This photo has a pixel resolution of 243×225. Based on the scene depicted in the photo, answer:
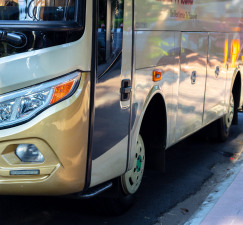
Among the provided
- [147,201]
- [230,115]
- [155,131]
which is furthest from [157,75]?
[230,115]

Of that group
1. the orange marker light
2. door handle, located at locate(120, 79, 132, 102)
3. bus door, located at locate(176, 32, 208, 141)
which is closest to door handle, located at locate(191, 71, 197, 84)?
bus door, located at locate(176, 32, 208, 141)

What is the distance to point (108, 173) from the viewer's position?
3428 mm

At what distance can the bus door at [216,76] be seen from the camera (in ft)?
18.5

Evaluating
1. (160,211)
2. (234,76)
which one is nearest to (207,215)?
(160,211)

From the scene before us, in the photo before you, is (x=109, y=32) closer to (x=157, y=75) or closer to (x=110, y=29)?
(x=110, y=29)

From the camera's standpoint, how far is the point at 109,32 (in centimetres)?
324

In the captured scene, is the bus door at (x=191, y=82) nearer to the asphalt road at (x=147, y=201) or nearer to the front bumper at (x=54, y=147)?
the asphalt road at (x=147, y=201)

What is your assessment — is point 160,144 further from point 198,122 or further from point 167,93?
point 198,122

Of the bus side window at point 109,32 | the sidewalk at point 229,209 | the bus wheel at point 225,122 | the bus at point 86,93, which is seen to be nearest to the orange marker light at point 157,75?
the bus at point 86,93

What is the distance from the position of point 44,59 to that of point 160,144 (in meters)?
2.01

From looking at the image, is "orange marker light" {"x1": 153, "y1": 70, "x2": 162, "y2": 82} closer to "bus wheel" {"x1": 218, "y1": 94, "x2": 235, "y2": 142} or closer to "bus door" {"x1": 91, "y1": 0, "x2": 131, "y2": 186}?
"bus door" {"x1": 91, "y1": 0, "x2": 131, "y2": 186}

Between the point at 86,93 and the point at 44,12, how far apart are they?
2.10 feet

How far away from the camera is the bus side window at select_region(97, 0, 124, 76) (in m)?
3.13

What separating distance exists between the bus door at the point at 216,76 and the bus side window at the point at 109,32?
8.14 feet
